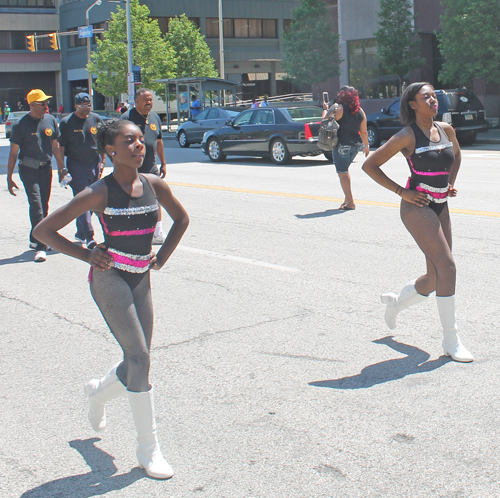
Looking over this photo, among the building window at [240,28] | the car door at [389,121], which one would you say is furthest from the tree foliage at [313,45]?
the building window at [240,28]

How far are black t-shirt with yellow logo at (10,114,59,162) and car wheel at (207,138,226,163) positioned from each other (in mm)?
12186

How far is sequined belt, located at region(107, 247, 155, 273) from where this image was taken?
Result: 3572 millimetres

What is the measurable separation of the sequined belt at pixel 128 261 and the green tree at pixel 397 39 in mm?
32529

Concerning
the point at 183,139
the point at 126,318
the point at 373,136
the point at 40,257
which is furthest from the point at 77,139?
the point at 183,139

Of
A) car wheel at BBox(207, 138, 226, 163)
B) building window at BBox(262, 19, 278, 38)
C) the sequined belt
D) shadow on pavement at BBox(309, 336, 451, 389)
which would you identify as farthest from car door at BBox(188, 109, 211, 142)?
building window at BBox(262, 19, 278, 38)

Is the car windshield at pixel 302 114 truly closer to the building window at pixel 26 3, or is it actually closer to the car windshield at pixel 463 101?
the car windshield at pixel 463 101

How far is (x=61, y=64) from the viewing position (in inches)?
2808

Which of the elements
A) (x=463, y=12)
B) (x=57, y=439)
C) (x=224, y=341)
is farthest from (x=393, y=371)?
(x=463, y=12)

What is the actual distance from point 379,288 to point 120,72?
45.2 meters

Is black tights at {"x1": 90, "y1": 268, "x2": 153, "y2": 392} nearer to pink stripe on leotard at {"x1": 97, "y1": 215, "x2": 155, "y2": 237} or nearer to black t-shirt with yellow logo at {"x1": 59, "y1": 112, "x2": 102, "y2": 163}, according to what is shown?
pink stripe on leotard at {"x1": 97, "y1": 215, "x2": 155, "y2": 237}

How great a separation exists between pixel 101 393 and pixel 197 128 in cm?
2513

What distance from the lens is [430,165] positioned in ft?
16.4

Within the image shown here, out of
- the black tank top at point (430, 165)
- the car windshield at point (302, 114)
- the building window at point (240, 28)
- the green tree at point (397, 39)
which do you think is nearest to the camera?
the black tank top at point (430, 165)

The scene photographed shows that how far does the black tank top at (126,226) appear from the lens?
3.57 metres
